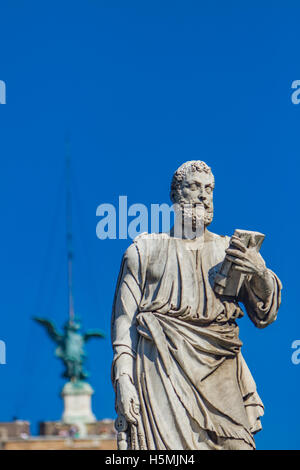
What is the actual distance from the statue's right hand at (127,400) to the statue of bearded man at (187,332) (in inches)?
0.4

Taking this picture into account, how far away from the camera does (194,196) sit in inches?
700

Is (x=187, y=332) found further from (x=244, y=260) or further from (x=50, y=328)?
(x=50, y=328)

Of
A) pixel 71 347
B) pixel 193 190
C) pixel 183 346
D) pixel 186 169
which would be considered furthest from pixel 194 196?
pixel 71 347

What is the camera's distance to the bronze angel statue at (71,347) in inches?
4254

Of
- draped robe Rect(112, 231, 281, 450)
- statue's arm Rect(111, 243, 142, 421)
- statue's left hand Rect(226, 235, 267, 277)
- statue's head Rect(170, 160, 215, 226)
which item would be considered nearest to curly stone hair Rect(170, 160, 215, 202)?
statue's head Rect(170, 160, 215, 226)

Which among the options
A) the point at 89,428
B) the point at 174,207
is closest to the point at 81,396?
the point at 89,428

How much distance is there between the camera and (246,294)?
17766mm

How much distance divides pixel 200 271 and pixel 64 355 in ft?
301

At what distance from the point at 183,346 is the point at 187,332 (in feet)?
0.56

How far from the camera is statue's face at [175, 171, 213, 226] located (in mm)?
17781

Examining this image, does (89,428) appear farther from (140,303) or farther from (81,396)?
(140,303)

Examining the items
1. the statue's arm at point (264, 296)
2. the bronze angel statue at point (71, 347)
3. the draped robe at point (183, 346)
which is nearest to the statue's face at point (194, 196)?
the draped robe at point (183, 346)

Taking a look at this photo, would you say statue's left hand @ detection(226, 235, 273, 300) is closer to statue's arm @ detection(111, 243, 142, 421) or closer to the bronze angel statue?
statue's arm @ detection(111, 243, 142, 421)

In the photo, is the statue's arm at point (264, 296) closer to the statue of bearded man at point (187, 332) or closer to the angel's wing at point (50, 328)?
the statue of bearded man at point (187, 332)
